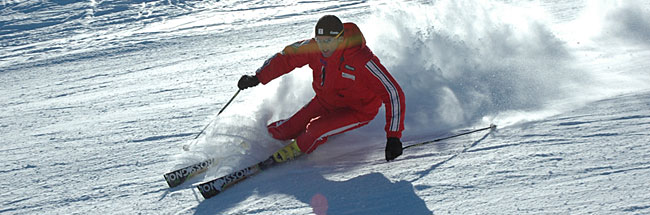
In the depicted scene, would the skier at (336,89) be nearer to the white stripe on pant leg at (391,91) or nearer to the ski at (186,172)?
the white stripe on pant leg at (391,91)

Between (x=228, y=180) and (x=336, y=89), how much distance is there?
38.7 inches

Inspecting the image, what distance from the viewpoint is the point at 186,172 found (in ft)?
12.5

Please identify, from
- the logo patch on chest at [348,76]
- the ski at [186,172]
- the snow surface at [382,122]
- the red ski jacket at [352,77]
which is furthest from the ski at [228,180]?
the logo patch on chest at [348,76]

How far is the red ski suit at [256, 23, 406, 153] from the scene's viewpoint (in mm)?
3715

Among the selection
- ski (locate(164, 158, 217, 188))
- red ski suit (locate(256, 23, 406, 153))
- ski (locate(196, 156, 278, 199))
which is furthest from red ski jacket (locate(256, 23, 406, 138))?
ski (locate(164, 158, 217, 188))

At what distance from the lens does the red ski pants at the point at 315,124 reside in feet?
12.8

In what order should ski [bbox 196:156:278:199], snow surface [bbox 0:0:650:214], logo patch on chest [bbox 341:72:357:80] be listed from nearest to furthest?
snow surface [bbox 0:0:650:214] → ski [bbox 196:156:278:199] → logo patch on chest [bbox 341:72:357:80]

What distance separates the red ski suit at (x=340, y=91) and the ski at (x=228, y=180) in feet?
0.94

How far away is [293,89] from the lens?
4.95 meters

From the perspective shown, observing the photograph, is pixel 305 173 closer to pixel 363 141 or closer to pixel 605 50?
pixel 363 141

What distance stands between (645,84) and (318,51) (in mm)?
3004

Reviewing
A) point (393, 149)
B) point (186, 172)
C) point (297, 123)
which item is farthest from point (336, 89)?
point (186, 172)

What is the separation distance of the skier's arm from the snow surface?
394 millimetres

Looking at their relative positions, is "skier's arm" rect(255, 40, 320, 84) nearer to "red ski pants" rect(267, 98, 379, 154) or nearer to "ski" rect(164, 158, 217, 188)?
"red ski pants" rect(267, 98, 379, 154)
